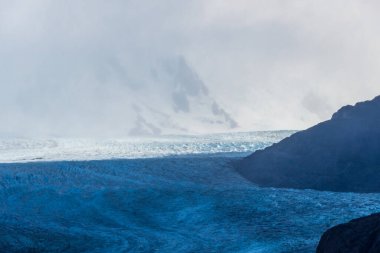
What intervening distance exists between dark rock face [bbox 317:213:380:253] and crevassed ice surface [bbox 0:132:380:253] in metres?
3.92

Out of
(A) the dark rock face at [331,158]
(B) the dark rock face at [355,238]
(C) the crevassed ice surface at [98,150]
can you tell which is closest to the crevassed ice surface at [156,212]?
(A) the dark rock face at [331,158]

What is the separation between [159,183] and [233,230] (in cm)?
789

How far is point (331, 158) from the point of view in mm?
26297

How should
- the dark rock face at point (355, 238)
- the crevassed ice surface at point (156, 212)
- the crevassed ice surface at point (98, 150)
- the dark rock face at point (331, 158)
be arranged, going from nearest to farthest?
the dark rock face at point (355, 238)
the crevassed ice surface at point (156, 212)
the dark rock face at point (331, 158)
the crevassed ice surface at point (98, 150)

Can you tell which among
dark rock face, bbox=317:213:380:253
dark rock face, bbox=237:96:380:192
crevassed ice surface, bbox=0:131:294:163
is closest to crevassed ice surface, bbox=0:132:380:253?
dark rock face, bbox=237:96:380:192

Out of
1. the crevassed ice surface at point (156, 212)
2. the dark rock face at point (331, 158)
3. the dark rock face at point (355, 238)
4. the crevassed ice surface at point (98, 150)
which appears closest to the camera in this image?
the dark rock face at point (355, 238)

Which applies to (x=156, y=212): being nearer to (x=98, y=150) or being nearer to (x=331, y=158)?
(x=331, y=158)

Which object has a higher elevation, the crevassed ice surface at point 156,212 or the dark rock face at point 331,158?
the dark rock face at point 331,158

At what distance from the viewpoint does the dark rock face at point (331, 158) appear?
80.8ft

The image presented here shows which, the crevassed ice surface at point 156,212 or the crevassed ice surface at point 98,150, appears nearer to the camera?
the crevassed ice surface at point 156,212

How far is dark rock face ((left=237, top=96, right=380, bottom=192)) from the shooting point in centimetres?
2464

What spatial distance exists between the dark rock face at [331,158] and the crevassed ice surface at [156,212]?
172 cm

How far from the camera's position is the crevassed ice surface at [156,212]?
637 inches

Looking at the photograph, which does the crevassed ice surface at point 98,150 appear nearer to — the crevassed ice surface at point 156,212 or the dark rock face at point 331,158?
the dark rock face at point 331,158
